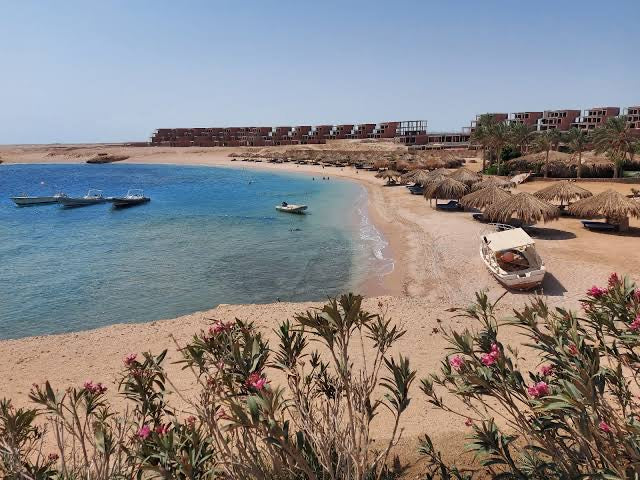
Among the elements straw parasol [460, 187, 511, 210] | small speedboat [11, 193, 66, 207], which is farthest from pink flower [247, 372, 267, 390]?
small speedboat [11, 193, 66, 207]

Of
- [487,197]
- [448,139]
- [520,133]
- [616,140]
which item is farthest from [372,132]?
[487,197]

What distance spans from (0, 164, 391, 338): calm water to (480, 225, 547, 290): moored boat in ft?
15.1

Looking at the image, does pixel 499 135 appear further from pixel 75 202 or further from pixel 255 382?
pixel 255 382

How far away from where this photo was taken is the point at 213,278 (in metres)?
17.6

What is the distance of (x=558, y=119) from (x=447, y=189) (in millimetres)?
75208

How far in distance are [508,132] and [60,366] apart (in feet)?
134

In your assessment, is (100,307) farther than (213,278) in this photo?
No

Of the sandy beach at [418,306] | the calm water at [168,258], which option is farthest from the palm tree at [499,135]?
the sandy beach at [418,306]

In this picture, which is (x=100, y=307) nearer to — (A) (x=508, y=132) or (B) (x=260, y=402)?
(B) (x=260, y=402)

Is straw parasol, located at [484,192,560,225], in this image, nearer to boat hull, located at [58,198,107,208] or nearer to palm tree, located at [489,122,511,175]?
palm tree, located at [489,122,511,175]

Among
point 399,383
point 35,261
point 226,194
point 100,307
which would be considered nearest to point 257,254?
point 100,307

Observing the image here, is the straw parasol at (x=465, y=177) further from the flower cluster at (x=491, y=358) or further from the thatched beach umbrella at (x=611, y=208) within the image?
the flower cluster at (x=491, y=358)

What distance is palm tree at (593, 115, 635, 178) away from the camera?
3225 centimetres

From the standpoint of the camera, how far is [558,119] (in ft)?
286
